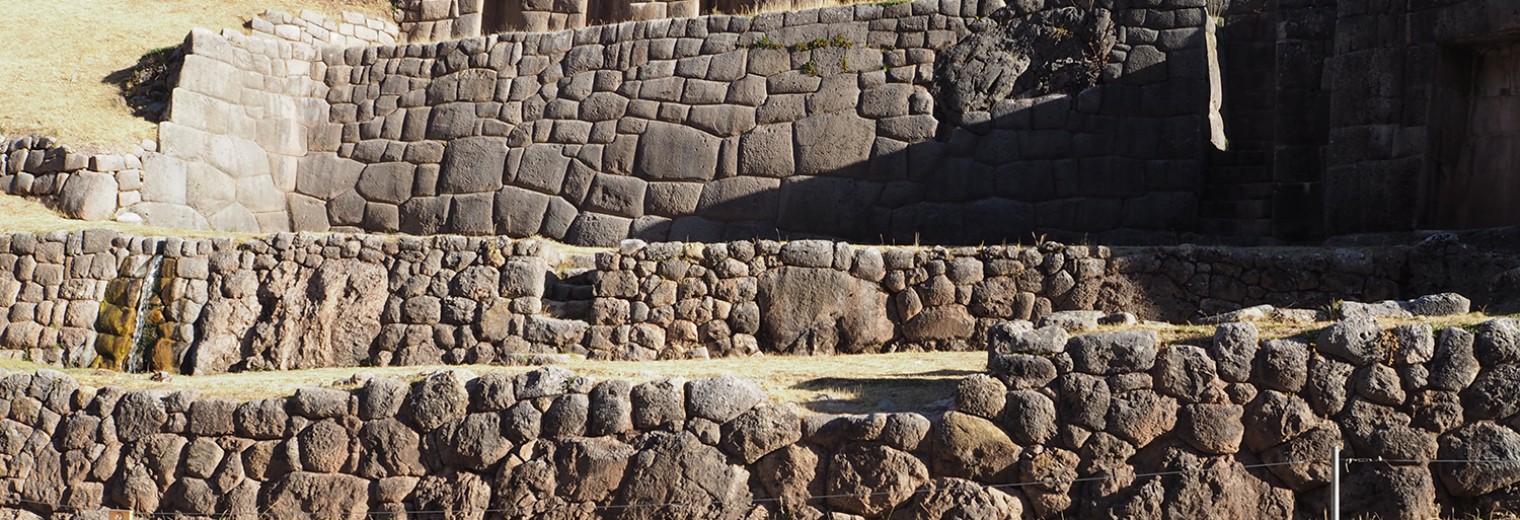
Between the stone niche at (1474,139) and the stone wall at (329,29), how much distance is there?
1113cm

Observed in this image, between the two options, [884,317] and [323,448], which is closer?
[323,448]

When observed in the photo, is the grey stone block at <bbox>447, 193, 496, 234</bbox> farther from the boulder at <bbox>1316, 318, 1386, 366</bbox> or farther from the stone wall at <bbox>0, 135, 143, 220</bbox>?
the boulder at <bbox>1316, 318, 1386, 366</bbox>

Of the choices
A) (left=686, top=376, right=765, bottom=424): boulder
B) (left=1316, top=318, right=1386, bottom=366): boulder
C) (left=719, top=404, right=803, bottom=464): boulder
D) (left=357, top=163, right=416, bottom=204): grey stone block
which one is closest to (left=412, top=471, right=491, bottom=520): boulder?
(left=686, top=376, right=765, bottom=424): boulder

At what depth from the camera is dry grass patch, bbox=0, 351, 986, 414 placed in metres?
8.92

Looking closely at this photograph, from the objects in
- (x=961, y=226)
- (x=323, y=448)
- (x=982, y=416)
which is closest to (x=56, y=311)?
(x=323, y=448)

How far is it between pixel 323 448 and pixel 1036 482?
3683 mm

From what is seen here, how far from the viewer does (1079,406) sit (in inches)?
309

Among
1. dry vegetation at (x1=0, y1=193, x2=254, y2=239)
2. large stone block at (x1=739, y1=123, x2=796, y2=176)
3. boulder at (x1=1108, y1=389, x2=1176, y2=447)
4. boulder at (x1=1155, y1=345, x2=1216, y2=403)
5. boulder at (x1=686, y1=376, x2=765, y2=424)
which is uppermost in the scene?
large stone block at (x1=739, y1=123, x2=796, y2=176)

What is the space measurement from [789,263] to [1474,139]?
5.31 meters

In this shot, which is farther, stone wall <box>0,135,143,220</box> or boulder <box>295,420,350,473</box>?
stone wall <box>0,135,143,220</box>

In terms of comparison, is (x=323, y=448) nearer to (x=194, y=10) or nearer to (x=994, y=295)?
(x=994, y=295)

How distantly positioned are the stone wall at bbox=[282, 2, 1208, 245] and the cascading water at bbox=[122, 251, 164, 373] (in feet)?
11.5

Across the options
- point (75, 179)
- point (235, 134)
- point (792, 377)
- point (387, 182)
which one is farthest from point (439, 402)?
point (235, 134)

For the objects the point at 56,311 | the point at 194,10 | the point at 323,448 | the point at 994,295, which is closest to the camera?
the point at 323,448
